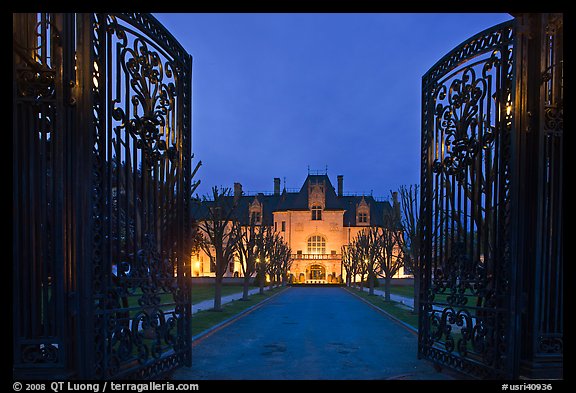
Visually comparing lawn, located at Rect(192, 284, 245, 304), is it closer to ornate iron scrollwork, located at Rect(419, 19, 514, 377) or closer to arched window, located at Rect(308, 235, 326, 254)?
arched window, located at Rect(308, 235, 326, 254)

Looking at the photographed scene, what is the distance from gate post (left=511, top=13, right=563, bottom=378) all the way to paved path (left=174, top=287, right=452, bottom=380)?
2354 millimetres

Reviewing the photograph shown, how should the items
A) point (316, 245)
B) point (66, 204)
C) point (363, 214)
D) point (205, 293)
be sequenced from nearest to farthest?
point (66, 204), point (205, 293), point (316, 245), point (363, 214)

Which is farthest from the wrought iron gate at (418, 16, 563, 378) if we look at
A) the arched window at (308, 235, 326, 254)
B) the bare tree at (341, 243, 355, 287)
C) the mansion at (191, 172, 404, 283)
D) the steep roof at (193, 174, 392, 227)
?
the steep roof at (193, 174, 392, 227)

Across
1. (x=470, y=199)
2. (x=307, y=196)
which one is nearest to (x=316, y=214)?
(x=307, y=196)

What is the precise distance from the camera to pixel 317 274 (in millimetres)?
61500

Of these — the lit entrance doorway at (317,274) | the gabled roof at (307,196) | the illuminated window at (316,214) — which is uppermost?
the gabled roof at (307,196)

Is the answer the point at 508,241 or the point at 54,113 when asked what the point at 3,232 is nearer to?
the point at 54,113

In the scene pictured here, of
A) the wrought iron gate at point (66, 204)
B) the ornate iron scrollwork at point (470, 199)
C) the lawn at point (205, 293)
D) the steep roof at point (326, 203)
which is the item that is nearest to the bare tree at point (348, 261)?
the steep roof at point (326, 203)

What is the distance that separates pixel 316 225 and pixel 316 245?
3163mm

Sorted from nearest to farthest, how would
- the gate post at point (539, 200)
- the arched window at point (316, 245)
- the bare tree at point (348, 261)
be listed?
1. the gate post at point (539, 200)
2. the bare tree at point (348, 261)
3. the arched window at point (316, 245)

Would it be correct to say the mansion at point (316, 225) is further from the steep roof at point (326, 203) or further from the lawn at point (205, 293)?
the lawn at point (205, 293)

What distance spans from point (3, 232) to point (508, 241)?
6.57 m

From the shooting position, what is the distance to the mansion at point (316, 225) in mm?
61281

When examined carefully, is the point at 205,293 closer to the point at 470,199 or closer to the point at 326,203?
the point at 470,199
